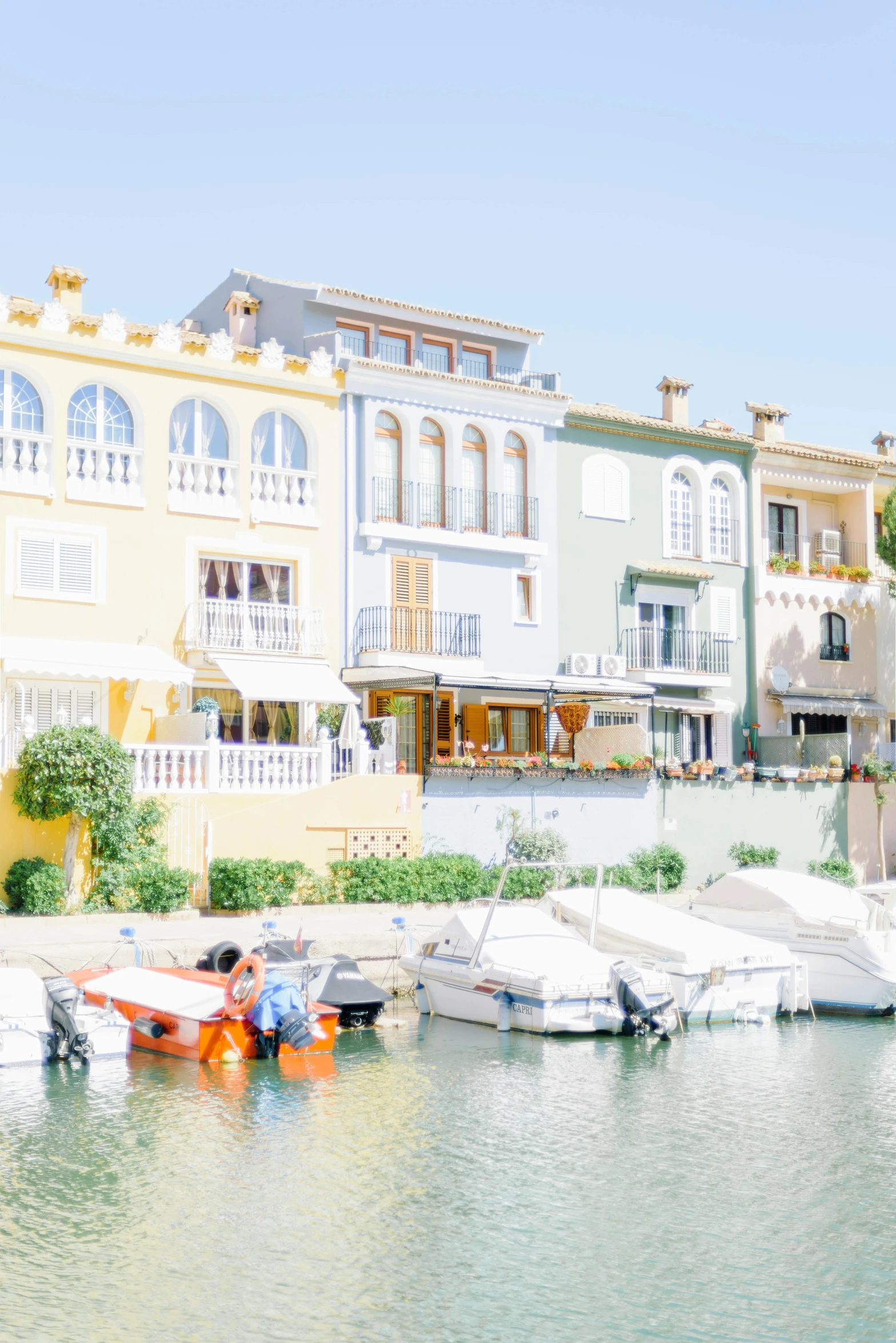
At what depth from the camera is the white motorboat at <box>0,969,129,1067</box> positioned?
58.2 ft

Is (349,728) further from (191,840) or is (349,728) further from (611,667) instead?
(611,667)

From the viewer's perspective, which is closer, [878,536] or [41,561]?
[41,561]

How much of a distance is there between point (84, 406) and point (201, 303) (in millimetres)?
9249

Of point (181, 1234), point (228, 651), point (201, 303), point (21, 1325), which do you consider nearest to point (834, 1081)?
point (181, 1234)

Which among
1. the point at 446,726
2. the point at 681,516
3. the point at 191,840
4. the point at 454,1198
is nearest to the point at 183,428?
the point at 446,726

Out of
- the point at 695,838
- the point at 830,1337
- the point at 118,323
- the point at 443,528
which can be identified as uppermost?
the point at 118,323

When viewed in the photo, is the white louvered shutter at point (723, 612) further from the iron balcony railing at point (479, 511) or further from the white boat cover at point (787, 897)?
the white boat cover at point (787, 897)

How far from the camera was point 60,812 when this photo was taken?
79.3ft

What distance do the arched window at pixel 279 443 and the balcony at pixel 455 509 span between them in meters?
1.89

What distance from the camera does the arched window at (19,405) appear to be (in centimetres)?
2867

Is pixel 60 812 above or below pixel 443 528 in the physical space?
below

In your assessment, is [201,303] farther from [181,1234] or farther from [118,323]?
[181,1234]

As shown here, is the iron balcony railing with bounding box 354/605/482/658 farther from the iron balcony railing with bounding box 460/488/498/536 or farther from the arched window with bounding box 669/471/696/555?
the arched window with bounding box 669/471/696/555

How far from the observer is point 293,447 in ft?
106
